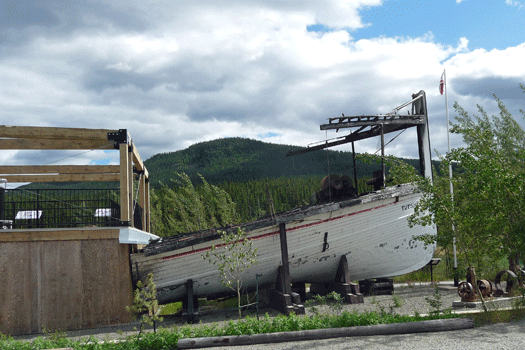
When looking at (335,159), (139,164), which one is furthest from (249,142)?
(139,164)

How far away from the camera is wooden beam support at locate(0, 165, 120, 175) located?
1246 cm

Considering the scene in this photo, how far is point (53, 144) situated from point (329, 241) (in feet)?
26.9

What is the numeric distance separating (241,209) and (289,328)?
37.6 metres

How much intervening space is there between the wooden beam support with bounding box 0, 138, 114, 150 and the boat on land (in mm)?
3296

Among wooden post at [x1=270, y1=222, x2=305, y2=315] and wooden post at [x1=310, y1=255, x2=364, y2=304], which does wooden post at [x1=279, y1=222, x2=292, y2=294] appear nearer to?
wooden post at [x1=270, y1=222, x2=305, y2=315]

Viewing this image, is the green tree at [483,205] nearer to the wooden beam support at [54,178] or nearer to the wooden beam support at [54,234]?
the wooden beam support at [54,234]

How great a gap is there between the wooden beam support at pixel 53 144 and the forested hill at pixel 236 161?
106469 mm

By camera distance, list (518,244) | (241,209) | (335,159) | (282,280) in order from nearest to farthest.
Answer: (518,244) < (282,280) < (241,209) < (335,159)

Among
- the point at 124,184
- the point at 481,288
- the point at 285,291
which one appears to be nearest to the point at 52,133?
the point at 124,184

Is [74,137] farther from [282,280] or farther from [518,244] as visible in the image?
[518,244]

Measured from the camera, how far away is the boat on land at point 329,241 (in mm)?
10484

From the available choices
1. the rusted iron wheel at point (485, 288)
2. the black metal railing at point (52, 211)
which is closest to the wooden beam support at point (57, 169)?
the black metal railing at point (52, 211)

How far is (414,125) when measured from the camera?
1402 cm

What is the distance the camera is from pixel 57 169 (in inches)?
510
